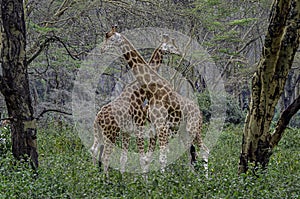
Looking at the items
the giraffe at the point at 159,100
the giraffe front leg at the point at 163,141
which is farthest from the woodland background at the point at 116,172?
the giraffe at the point at 159,100

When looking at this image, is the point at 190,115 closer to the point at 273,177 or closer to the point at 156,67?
the point at 156,67

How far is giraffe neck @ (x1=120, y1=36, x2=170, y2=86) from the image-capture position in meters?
8.25

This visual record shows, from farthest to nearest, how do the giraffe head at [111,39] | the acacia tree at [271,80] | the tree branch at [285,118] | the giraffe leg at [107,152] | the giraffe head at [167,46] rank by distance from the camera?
1. the giraffe head at [167,46]
2. the giraffe head at [111,39]
3. the giraffe leg at [107,152]
4. the tree branch at [285,118]
5. the acacia tree at [271,80]

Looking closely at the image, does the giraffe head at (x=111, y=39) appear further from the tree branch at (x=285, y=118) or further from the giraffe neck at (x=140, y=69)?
the tree branch at (x=285, y=118)

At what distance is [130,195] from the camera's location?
528 centimetres

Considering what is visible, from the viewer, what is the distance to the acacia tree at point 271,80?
5.64m

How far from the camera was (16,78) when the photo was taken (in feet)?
22.9

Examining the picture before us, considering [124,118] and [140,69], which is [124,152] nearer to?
[124,118]

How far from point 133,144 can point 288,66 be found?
670 centimetres

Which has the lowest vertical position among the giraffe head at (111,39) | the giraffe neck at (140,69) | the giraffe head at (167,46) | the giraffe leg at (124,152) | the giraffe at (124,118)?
the giraffe leg at (124,152)

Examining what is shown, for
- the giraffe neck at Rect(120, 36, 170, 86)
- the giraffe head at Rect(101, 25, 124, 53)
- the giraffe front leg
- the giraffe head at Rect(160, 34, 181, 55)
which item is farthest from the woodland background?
the giraffe head at Rect(160, 34, 181, 55)

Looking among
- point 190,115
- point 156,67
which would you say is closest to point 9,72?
point 156,67

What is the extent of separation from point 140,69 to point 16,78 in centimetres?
243

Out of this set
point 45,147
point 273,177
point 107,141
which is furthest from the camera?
point 45,147
